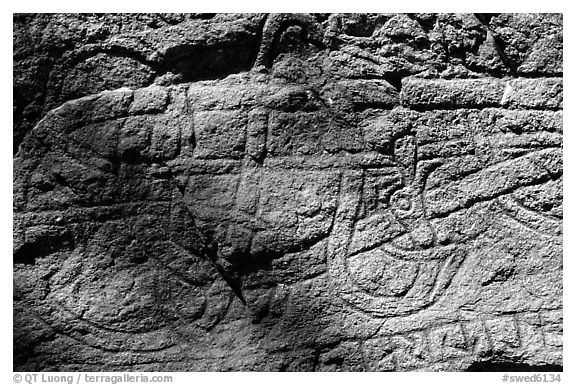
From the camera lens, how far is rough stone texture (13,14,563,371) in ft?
5.41

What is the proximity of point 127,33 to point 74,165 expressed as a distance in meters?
0.32

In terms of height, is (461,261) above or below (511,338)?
above

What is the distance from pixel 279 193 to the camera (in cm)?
166

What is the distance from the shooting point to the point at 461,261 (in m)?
1.66

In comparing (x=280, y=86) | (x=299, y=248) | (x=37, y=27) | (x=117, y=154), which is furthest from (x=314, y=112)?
(x=37, y=27)

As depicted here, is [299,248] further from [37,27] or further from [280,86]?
[37,27]

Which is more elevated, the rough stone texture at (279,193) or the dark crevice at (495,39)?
the dark crevice at (495,39)

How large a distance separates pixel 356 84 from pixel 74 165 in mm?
672

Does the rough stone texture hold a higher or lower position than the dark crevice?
lower

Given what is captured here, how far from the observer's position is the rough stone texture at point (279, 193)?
1649mm

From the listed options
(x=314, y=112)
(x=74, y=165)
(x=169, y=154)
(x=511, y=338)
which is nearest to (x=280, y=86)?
(x=314, y=112)

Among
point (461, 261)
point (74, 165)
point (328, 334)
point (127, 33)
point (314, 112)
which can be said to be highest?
point (127, 33)

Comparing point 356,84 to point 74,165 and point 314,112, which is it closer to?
point 314,112

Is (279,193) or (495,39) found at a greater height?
(495,39)
